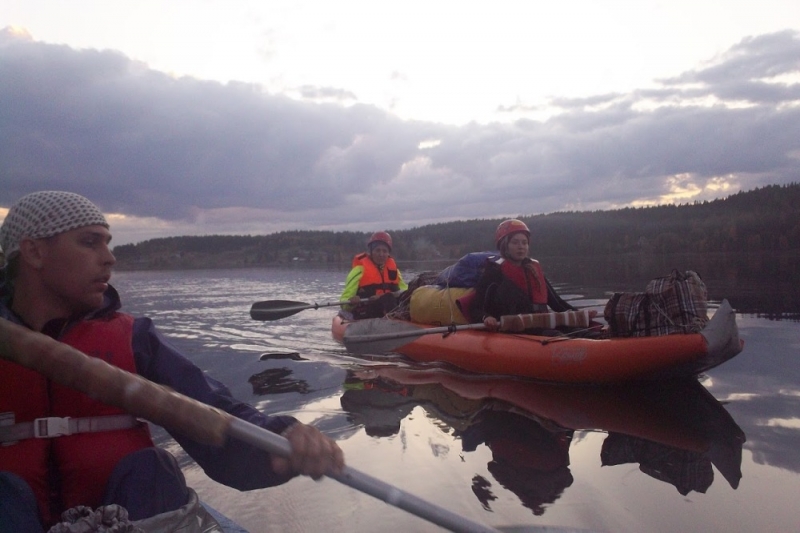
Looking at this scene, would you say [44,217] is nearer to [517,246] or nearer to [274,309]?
[517,246]

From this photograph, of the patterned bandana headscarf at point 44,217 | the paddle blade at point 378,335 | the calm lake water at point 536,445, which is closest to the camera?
the patterned bandana headscarf at point 44,217

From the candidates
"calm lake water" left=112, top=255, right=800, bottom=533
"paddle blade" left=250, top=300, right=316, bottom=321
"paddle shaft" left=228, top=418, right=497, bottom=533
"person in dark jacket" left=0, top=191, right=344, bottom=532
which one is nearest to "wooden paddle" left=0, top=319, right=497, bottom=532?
"paddle shaft" left=228, top=418, right=497, bottom=533

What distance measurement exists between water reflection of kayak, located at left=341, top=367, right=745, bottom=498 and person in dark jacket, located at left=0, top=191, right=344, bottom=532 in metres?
2.09

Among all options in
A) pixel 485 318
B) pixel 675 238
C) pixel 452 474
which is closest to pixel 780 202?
pixel 675 238

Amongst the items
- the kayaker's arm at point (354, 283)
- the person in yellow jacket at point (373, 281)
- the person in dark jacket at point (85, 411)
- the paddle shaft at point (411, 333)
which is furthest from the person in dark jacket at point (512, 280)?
the person in dark jacket at point (85, 411)

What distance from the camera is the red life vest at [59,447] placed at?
5.58 feet

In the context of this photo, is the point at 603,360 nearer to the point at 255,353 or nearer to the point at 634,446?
the point at 634,446

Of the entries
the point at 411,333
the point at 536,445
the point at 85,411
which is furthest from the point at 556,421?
the point at 85,411

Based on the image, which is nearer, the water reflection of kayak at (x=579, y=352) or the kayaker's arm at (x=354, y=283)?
the water reflection of kayak at (x=579, y=352)

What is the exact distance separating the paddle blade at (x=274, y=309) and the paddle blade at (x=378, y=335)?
5.02ft

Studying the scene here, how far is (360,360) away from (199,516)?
22.1 feet

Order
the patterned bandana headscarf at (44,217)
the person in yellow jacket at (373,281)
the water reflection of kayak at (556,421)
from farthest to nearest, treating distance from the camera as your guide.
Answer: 1. the person in yellow jacket at (373,281)
2. the water reflection of kayak at (556,421)
3. the patterned bandana headscarf at (44,217)

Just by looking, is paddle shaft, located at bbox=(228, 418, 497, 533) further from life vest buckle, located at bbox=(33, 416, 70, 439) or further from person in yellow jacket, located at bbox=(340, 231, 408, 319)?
person in yellow jacket, located at bbox=(340, 231, 408, 319)

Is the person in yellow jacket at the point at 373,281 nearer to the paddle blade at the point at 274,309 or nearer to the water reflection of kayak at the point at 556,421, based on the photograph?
the paddle blade at the point at 274,309
